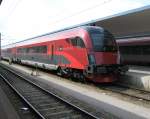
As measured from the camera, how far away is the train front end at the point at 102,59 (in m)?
15.7

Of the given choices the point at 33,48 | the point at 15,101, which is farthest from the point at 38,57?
the point at 15,101

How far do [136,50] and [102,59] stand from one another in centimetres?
1271

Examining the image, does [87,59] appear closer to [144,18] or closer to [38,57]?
[144,18]

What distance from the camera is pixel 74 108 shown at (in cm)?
1007

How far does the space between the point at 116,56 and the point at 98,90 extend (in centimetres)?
284

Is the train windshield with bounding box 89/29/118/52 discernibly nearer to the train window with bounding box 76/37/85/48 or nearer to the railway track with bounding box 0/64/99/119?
the train window with bounding box 76/37/85/48

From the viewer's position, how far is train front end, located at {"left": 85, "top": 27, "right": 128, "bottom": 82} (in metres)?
15.7

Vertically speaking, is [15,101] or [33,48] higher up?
[33,48]

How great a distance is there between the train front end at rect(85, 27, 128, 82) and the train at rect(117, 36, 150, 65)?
10.3 meters

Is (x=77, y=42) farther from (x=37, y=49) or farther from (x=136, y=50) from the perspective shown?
(x=136, y=50)

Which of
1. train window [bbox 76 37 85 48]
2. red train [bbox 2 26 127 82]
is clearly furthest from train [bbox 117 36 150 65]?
train window [bbox 76 37 85 48]

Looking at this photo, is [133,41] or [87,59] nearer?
[87,59]

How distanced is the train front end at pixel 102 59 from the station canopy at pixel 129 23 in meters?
4.64

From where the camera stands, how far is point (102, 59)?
16.0 m
